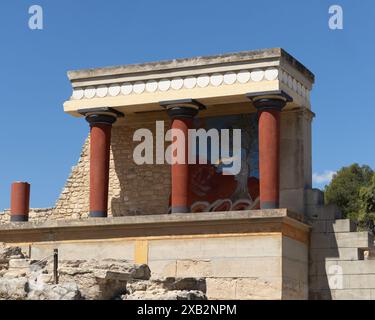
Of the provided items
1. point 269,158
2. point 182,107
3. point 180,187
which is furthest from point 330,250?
point 182,107

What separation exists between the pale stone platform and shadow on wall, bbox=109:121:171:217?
264 cm

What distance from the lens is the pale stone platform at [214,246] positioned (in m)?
20.0

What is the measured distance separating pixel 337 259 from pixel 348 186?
1186 inches

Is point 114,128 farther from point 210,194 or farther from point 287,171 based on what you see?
point 287,171

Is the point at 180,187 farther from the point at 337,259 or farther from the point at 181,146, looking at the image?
the point at 337,259

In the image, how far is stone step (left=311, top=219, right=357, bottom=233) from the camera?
71.4 ft

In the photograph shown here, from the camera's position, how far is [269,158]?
21.0 m

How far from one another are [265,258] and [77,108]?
7.15 meters

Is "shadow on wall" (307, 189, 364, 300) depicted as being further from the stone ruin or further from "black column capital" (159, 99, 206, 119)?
the stone ruin

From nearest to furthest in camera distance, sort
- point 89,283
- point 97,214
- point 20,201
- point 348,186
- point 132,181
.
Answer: point 89,283
point 97,214
point 20,201
point 132,181
point 348,186

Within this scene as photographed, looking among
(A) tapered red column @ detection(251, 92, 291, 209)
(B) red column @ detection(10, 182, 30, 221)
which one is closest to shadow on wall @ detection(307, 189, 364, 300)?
(A) tapered red column @ detection(251, 92, 291, 209)

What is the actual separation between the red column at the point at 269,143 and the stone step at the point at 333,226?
1.73 metres

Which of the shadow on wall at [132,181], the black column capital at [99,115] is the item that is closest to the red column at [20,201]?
the shadow on wall at [132,181]
